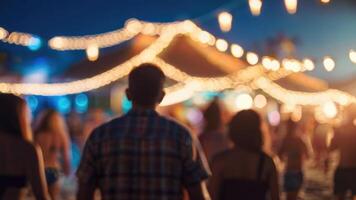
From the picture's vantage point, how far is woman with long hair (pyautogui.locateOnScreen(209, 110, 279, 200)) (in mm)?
5391

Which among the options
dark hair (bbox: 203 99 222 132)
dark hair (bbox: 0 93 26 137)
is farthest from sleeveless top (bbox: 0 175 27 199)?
dark hair (bbox: 203 99 222 132)

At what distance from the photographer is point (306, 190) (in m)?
17.2

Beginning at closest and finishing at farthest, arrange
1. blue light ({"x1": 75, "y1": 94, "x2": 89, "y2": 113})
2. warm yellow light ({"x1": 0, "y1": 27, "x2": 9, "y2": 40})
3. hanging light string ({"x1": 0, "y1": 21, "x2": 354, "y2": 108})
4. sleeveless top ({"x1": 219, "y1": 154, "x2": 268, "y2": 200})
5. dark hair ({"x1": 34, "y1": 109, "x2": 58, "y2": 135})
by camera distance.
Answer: sleeveless top ({"x1": 219, "y1": 154, "x2": 268, "y2": 200})
dark hair ({"x1": 34, "y1": 109, "x2": 58, "y2": 135})
warm yellow light ({"x1": 0, "y1": 27, "x2": 9, "y2": 40})
hanging light string ({"x1": 0, "y1": 21, "x2": 354, "y2": 108})
blue light ({"x1": 75, "y1": 94, "x2": 89, "y2": 113})

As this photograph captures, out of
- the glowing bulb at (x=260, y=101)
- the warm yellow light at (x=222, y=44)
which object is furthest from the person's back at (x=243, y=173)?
the glowing bulb at (x=260, y=101)

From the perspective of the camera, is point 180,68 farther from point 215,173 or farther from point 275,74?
point 215,173

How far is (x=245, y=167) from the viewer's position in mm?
5508

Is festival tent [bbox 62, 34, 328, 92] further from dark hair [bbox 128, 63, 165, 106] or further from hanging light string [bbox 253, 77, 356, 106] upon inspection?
dark hair [bbox 128, 63, 165, 106]

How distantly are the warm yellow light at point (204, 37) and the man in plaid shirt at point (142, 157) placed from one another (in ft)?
89.2

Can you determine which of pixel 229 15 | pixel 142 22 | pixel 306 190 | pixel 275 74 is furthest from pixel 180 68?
pixel 306 190

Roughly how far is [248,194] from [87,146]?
164cm

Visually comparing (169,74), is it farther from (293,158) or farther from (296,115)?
A: (293,158)

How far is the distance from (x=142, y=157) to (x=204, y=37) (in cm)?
2781

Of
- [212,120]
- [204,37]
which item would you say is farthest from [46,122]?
[204,37]

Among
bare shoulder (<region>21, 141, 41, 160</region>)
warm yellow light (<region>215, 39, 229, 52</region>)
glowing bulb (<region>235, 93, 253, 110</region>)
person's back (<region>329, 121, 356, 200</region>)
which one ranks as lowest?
person's back (<region>329, 121, 356, 200</region>)
